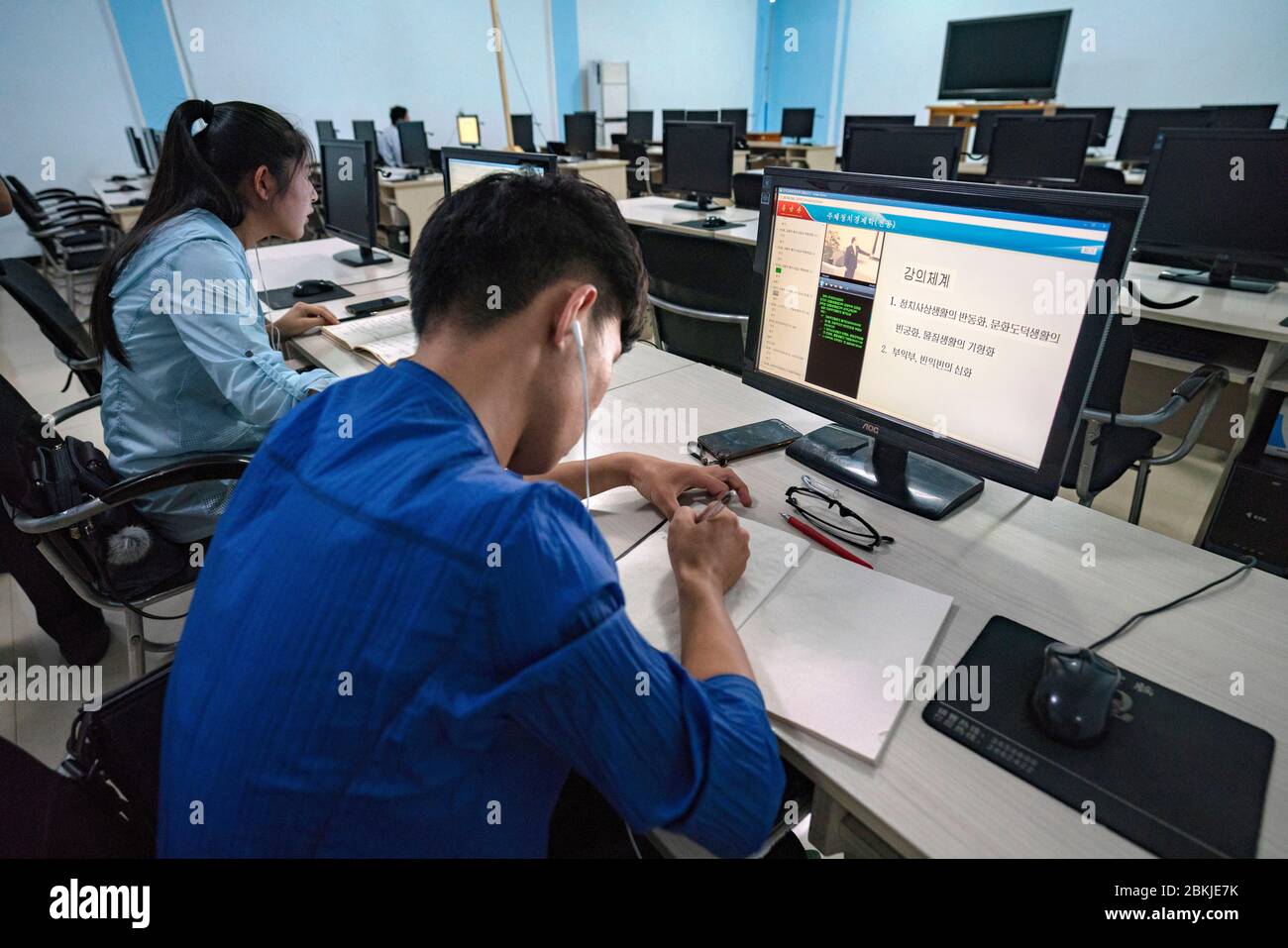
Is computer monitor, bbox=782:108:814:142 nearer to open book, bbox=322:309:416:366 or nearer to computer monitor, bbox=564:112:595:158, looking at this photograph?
computer monitor, bbox=564:112:595:158

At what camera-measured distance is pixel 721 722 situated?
0.61 metres

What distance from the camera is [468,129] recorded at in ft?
23.9

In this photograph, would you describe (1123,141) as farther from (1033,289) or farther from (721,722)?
Result: (721,722)

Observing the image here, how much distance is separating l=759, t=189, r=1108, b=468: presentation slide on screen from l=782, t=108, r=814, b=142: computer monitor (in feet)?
27.4

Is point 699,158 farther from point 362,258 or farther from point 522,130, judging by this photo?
point 522,130

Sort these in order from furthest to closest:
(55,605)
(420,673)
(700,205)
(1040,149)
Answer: (700,205) → (1040,149) → (55,605) → (420,673)

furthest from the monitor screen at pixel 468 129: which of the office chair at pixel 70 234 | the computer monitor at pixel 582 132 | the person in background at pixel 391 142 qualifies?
the office chair at pixel 70 234

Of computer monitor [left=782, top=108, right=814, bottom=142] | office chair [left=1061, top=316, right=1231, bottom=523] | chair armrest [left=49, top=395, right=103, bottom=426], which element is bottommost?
office chair [left=1061, top=316, right=1231, bottom=523]

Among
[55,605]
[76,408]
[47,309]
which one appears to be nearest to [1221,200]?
[76,408]

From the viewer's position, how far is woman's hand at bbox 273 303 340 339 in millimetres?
2025

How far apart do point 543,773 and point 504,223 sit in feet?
1.89

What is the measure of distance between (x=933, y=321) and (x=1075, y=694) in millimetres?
546

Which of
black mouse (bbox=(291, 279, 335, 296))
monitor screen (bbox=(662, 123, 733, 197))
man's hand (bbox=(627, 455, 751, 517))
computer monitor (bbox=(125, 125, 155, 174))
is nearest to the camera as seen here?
man's hand (bbox=(627, 455, 751, 517))

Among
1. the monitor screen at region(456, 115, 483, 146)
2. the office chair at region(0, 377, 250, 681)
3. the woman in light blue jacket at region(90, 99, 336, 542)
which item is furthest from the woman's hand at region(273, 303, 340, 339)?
the monitor screen at region(456, 115, 483, 146)
